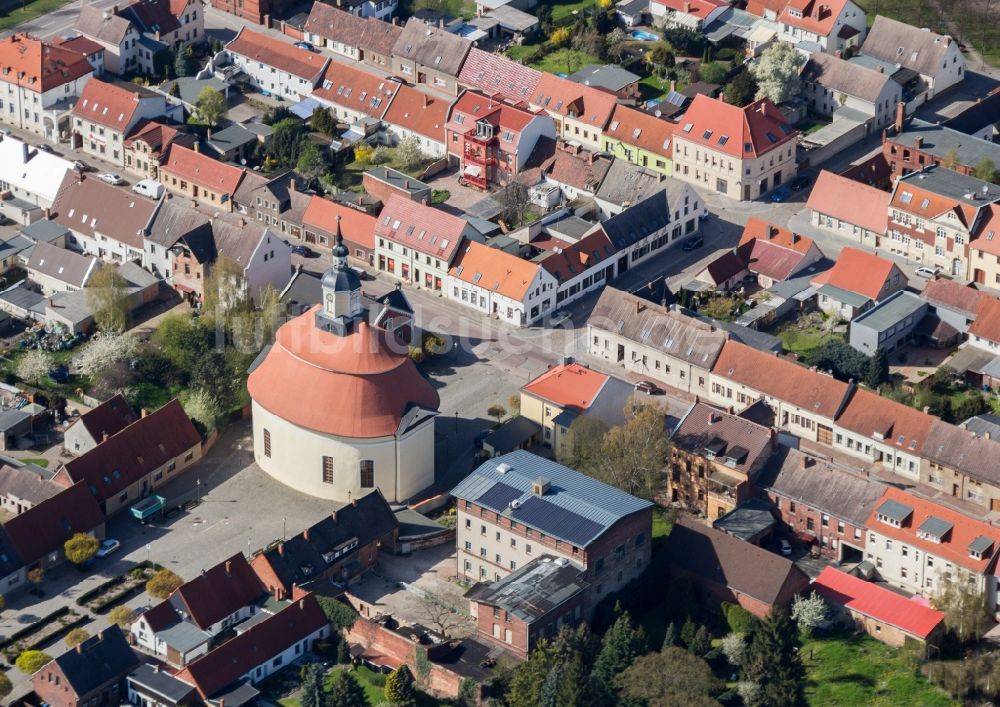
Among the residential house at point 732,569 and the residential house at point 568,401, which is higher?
the residential house at point 568,401

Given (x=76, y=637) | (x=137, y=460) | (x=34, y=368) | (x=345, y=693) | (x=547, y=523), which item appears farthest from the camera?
(x=34, y=368)

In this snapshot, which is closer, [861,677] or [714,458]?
[861,677]

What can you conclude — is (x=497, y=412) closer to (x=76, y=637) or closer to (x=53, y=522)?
(x=53, y=522)

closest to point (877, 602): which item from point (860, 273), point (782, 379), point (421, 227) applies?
point (782, 379)

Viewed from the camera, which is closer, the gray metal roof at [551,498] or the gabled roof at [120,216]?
the gray metal roof at [551,498]

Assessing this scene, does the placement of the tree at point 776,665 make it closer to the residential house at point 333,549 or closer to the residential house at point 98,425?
the residential house at point 333,549

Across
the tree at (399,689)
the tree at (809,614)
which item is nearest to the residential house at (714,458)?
the tree at (809,614)
